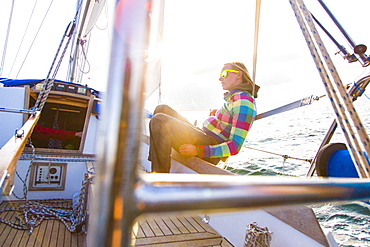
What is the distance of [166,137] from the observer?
79.9 inches

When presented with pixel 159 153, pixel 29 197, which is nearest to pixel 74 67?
pixel 29 197

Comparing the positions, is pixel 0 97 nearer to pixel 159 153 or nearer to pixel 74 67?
pixel 74 67

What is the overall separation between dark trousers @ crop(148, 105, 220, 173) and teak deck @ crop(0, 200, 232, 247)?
1.39ft

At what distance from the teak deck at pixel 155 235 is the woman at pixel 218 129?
0.44 meters

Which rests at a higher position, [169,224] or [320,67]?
[320,67]

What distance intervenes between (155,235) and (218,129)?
98 cm

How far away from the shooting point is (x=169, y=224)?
5.59 feet

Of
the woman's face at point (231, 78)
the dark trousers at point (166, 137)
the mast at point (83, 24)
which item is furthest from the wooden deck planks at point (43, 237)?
the mast at point (83, 24)

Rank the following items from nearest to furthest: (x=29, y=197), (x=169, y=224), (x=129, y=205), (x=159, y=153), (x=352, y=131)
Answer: (x=129, y=205)
(x=352, y=131)
(x=169, y=224)
(x=159, y=153)
(x=29, y=197)

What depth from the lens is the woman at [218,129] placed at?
1977mm

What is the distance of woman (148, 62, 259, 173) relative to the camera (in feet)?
6.48

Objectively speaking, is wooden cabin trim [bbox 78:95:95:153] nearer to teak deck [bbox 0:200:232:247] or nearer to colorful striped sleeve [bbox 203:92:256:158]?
teak deck [bbox 0:200:232:247]

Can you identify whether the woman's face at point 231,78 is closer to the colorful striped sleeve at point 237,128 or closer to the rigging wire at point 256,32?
the colorful striped sleeve at point 237,128

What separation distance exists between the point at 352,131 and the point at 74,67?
6066 millimetres
